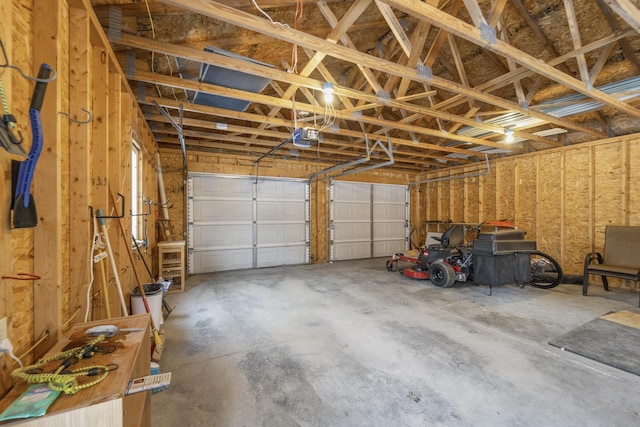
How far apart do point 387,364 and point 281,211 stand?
17.4 ft

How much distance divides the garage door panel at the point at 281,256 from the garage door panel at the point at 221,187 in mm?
1624

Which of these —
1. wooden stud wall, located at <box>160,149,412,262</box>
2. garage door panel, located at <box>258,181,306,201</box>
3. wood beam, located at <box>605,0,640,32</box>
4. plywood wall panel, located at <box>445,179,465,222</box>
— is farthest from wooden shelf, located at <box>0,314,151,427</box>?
plywood wall panel, located at <box>445,179,465,222</box>

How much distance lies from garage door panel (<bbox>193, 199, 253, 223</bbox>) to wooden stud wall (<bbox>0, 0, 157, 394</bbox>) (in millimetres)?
3886

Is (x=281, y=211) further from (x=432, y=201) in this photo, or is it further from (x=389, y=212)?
(x=432, y=201)

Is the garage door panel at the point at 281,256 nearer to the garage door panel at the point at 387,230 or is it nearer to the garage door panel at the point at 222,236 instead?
the garage door panel at the point at 222,236

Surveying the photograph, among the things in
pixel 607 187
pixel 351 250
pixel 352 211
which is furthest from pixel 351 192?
pixel 607 187

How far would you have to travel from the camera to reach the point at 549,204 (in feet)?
19.5

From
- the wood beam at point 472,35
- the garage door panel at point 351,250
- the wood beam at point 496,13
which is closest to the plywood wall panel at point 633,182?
the wood beam at point 472,35

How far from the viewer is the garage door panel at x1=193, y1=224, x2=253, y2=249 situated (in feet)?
20.5

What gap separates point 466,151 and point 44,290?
7179mm

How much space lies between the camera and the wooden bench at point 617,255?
4211mm

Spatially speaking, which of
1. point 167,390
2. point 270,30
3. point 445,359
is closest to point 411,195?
point 445,359

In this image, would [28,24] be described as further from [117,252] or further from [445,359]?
[445,359]

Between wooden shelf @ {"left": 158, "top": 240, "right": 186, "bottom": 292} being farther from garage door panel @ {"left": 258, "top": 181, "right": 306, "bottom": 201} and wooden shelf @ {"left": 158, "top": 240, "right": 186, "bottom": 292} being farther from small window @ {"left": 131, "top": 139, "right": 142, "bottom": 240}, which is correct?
garage door panel @ {"left": 258, "top": 181, "right": 306, "bottom": 201}
